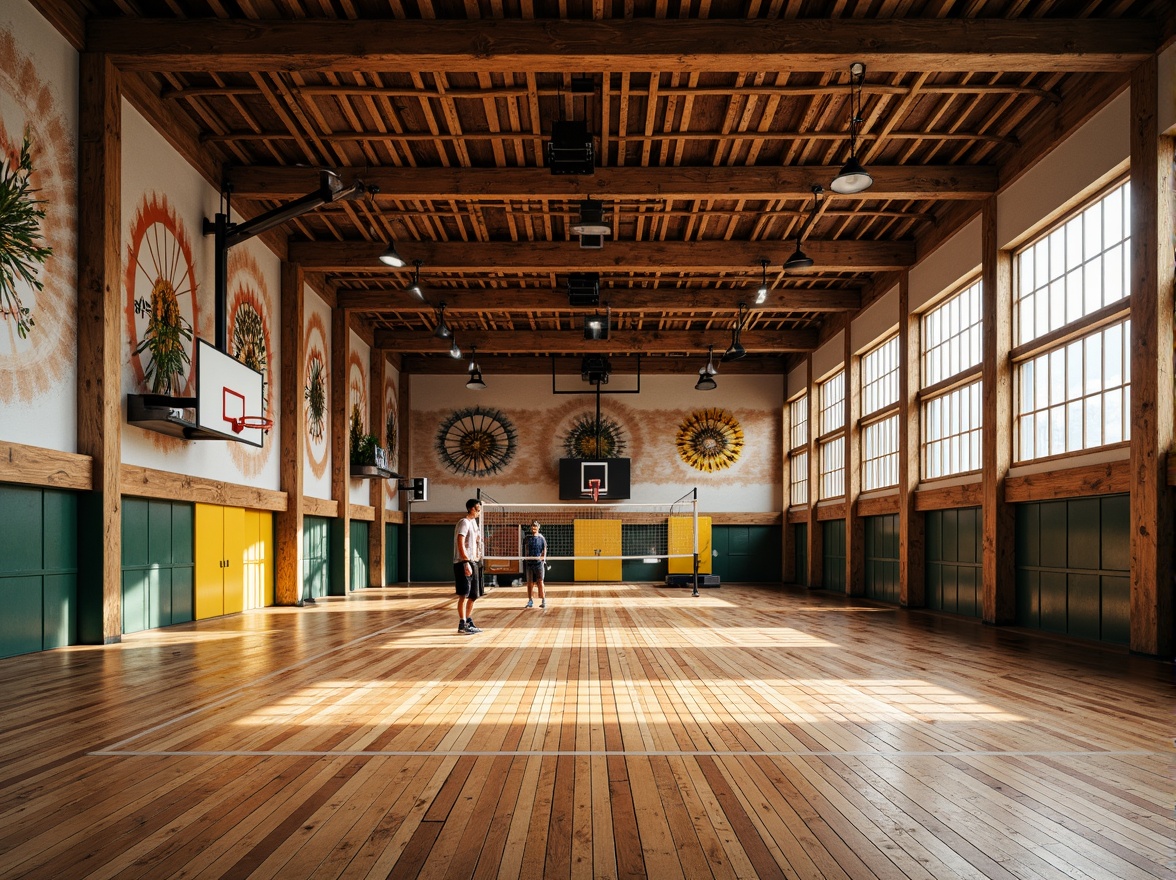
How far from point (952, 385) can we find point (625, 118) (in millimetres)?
6567

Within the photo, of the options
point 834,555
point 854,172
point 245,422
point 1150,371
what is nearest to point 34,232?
point 245,422

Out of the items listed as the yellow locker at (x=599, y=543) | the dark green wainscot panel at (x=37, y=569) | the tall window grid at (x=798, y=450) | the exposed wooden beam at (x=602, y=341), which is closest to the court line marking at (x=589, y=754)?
the dark green wainscot panel at (x=37, y=569)

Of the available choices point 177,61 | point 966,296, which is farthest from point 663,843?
point 966,296

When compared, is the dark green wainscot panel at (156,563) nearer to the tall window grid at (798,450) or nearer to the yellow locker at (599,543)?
the yellow locker at (599,543)

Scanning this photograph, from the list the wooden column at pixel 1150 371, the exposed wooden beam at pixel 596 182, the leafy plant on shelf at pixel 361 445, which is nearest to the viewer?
the wooden column at pixel 1150 371

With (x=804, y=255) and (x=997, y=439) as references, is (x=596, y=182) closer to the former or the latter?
(x=804, y=255)

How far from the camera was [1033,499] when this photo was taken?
10539 mm

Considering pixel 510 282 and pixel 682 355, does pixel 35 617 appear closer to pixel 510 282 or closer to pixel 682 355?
pixel 510 282

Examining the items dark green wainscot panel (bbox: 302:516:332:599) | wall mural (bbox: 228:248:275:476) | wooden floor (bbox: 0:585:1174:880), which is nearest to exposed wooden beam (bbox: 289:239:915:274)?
wall mural (bbox: 228:248:275:476)

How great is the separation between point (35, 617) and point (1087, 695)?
880 cm

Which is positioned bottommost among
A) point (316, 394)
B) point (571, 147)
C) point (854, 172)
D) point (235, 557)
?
point (235, 557)

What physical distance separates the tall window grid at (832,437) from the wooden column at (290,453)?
1095cm

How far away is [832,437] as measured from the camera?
65.0ft

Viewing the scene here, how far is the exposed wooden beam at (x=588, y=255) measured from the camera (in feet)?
48.1
